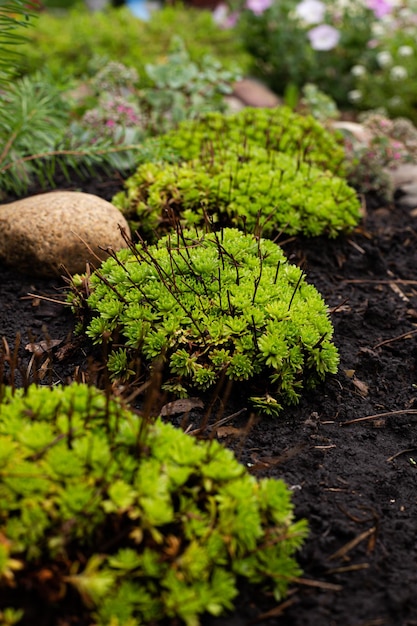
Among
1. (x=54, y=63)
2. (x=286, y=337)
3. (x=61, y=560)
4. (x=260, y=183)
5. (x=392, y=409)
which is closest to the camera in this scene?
(x=61, y=560)

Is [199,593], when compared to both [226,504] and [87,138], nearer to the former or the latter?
[226,504]

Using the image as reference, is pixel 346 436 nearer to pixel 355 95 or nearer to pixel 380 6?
pixel 355 95

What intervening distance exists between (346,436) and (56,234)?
180cm

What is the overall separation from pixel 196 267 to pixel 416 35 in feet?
18.6

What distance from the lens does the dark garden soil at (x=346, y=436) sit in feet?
6.73

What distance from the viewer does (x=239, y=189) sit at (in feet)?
12.9

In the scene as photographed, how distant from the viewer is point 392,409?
3041mm

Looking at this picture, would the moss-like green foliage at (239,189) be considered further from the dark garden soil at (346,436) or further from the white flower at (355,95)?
A: the white flower at (355,95)

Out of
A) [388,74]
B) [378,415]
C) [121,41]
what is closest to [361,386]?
[378,415]

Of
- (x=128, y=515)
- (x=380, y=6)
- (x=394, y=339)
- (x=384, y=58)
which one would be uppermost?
(x=380, y=6)

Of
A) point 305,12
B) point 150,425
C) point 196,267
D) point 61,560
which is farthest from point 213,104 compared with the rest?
point 61,560

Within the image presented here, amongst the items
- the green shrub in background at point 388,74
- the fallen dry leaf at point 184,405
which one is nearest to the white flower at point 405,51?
the green shrub in background at point 388,74

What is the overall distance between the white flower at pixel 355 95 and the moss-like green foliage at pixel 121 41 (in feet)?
3.95

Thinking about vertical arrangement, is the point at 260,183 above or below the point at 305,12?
below
